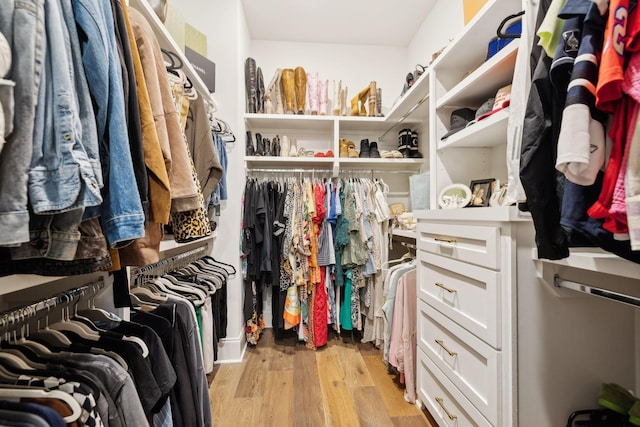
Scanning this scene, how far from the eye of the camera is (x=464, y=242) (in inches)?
44.4

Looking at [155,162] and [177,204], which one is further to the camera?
[177,204]

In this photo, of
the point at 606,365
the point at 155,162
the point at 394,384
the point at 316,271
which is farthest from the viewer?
the point at 316,271

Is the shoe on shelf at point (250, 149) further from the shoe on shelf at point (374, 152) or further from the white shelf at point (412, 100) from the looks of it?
the white shelf at point (412, 100)

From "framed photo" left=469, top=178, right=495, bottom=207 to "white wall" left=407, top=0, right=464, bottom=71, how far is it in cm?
113

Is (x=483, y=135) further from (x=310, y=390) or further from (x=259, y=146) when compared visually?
(x=310, y=390)

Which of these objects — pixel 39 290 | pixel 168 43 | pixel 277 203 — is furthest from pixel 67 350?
pixel 277 203

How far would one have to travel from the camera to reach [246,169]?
2.16 metres

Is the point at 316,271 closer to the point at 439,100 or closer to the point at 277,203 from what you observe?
the point at 277,203

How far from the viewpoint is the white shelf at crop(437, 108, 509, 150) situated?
108 cm

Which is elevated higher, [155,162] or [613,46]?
[613,46]

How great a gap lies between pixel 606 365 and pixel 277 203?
6.15ft

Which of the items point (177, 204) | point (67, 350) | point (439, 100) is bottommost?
point (67, 350)

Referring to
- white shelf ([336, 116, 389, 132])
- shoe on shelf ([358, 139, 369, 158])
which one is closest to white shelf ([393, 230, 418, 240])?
shoe on shelf ([358, 139, 369, 158])

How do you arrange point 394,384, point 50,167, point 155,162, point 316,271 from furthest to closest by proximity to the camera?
1. point 316,271
2. point 394,384
3. point 155,162
4. point 50,167
